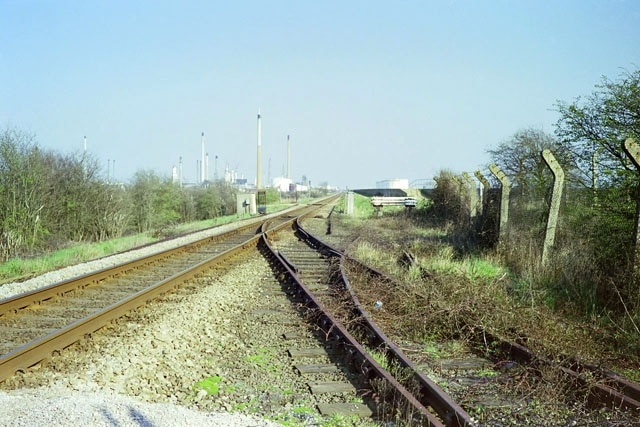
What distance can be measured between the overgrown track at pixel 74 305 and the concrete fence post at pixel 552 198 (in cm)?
700

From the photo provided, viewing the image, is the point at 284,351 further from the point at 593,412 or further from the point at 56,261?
the point at 56,261

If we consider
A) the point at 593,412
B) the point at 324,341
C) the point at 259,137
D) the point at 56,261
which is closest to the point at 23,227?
the point at 56,261

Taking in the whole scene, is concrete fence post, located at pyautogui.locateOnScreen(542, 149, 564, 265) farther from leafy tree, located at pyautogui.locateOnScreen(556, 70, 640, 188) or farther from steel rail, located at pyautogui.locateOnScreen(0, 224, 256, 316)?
steel rail, located at pyautogui.locateOnScreen(0, 224, 256, 316)

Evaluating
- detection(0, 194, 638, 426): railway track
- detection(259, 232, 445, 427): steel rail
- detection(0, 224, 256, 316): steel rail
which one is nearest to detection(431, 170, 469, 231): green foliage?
detection(0, 194, 638, 426): railway track

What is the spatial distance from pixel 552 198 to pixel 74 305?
8.63 m

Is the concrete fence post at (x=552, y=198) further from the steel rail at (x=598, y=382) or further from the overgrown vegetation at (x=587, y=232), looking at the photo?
the steel rail at (x=598, y=382)

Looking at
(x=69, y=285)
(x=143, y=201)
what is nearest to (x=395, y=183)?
(x=143, y=201)

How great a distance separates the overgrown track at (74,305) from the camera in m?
5.71

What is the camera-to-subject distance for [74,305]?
8555 mm

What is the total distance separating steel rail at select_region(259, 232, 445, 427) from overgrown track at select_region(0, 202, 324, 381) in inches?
102

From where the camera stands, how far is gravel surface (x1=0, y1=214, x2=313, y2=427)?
423 centimetres

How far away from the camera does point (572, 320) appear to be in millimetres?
7516

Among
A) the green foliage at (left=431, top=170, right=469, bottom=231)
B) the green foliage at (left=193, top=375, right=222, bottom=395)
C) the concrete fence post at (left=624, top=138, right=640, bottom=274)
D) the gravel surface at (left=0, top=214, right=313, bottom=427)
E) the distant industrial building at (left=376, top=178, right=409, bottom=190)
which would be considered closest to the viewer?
the gravel surface at (left=0, top=214, right=313, bottom=427)

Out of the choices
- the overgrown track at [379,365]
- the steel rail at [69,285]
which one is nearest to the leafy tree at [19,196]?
the steel rail at [69,285]
